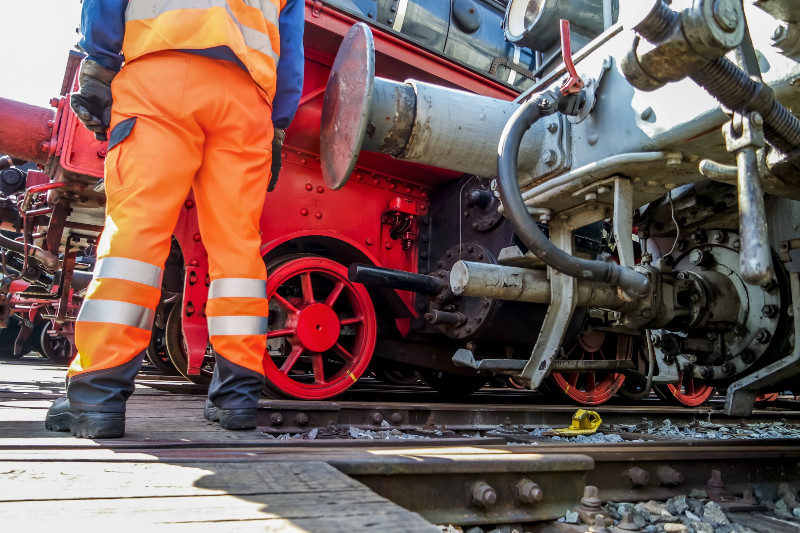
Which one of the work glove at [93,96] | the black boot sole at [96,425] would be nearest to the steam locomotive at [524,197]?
the work glove at [93,96]

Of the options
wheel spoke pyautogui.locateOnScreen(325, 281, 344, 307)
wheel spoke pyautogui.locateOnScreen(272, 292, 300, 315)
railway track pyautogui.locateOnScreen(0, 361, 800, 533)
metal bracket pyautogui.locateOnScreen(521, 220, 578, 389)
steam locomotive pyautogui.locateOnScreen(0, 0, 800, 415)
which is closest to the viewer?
railway track pyautogui.locateOnScreen(0, 361, 800, 533)

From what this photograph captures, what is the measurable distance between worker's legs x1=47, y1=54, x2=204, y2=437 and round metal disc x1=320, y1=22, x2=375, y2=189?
2.19 feet

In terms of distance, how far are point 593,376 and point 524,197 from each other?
2.40m

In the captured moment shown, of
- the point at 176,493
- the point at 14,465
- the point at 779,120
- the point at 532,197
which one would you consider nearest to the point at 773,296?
→ the point at 532,197

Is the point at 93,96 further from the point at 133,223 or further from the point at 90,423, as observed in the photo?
the point at 90,423

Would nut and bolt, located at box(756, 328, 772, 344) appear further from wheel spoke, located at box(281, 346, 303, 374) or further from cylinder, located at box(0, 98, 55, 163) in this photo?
cylinder, located at box(0, 98, 55, 163)

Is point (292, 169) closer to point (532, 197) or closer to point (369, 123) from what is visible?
point (369, 123)

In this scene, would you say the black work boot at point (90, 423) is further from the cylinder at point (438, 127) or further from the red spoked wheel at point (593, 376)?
the red spoked wheel at point (593, 376)

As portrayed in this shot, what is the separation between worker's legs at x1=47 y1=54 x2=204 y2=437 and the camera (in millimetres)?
1645

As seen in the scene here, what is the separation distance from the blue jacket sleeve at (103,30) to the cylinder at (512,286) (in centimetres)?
159

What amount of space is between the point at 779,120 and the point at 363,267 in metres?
2.02

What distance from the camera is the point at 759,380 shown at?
8.98 feet

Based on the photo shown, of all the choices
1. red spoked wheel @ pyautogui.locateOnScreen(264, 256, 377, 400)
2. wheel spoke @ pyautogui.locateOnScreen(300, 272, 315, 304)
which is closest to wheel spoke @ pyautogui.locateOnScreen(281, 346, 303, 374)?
red spoked wheel @ pyautogui.locateOnScreen(264, 256, 377, 400)

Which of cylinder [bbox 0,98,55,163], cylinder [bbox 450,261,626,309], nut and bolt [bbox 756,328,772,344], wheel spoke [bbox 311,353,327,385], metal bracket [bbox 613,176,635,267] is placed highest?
cylinder [bbox 0,98,55,163]
